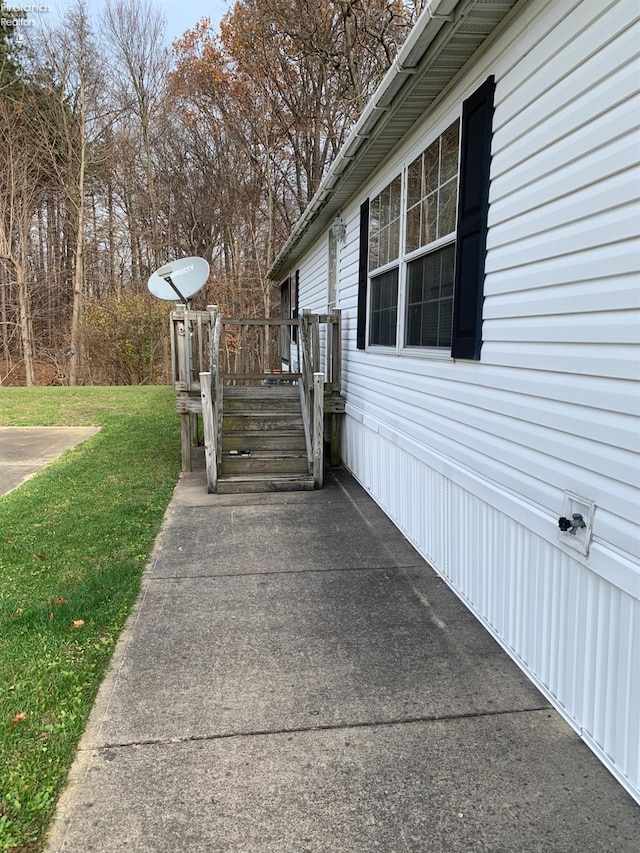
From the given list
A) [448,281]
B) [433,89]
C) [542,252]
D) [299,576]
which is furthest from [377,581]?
[433,89]

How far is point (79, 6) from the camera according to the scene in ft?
64.6

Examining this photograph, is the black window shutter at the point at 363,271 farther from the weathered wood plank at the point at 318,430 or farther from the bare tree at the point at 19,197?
the bare tree at the point at 19,197

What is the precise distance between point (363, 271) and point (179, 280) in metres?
3.06

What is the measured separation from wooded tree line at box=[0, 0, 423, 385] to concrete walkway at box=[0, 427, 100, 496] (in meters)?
9.44

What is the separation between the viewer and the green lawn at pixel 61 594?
2.17m

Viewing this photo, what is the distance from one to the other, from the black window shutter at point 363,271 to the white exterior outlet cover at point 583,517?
157 inches

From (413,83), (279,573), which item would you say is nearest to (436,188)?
(413,83)

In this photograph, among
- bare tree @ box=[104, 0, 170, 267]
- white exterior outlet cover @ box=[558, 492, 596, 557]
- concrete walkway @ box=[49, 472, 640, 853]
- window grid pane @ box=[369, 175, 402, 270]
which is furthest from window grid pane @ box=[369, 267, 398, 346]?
bare tree @ box=[104, 0, 170, 267]

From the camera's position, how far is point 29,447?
8.62 m

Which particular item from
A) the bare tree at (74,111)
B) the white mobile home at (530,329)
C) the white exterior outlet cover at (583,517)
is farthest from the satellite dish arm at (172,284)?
the bare tree at (74,111)

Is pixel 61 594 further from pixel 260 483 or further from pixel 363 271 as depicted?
pixel 363 271

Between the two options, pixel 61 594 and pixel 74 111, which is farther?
pixel 74 111

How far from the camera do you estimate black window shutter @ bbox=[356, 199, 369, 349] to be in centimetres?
609

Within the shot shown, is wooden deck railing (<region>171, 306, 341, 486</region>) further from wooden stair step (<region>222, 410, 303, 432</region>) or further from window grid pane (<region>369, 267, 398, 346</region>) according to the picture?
window grid pane (<region>369, 267, 398, 346</region>)
